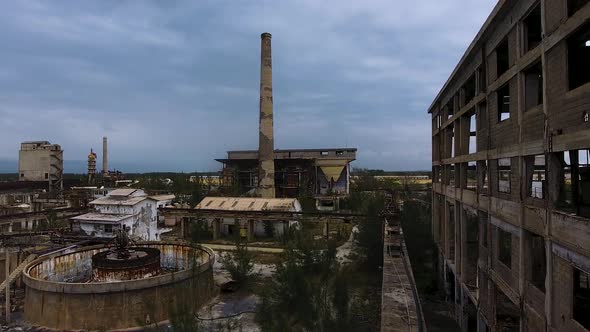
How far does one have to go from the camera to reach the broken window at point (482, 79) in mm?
13492

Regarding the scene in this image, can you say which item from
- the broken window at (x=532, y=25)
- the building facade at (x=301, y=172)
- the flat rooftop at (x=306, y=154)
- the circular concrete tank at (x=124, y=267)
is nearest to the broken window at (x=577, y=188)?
the broken window at (x=532, y=25)

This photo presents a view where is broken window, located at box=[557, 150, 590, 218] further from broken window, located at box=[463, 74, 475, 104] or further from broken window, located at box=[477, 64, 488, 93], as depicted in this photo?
broken window, located at box=[463, 74, 475, 104]

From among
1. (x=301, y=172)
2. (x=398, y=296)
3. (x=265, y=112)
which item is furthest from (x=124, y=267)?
(x=301, y=172)

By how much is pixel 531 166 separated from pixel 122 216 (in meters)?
30.2

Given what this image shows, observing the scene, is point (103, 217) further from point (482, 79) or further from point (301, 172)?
point (482, 79)

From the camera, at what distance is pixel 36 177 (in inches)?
2616

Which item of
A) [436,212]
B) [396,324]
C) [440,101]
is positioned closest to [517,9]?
[396,324]

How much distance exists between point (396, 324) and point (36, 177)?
72.2 metres

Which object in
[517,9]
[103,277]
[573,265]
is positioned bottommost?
[103,277]

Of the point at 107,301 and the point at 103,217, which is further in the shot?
the point at 103,217

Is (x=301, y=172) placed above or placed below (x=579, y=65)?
below

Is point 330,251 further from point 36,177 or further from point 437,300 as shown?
point 36,177

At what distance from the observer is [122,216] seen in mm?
32281

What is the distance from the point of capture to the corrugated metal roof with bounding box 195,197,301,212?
3550cm
